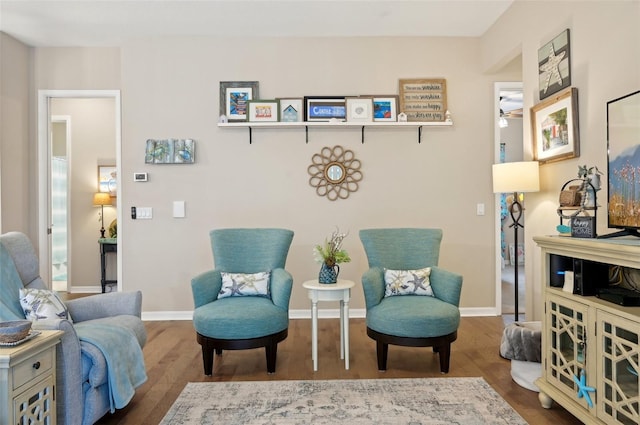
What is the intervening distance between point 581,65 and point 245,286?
9.10 ft

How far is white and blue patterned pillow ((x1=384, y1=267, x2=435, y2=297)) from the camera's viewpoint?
3338mm

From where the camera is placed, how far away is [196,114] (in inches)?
176

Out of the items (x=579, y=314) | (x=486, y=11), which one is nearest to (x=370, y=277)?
(x=579, y=314)

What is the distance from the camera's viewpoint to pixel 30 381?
5.83 feet

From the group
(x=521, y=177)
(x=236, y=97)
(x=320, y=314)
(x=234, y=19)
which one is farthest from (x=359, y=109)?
(x=320, y=314)

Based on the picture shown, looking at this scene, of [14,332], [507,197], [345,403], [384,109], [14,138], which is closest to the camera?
[14,332]

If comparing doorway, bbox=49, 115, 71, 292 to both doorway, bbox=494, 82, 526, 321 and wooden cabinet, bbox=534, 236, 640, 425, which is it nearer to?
doorway, bbox=494, 82, 526, 321

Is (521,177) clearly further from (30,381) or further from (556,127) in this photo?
(30,381)

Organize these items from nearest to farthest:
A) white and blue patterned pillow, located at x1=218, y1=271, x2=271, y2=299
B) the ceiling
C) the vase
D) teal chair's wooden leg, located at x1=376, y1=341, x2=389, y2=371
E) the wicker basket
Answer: the wicker basket < teal chair's wooden leg, located at x1=376, y1=341, x2=389, y2=371 < the vase < white and blue patterned pillow, located at x1=218, y1=271, x2=271, y2=299 < the ceiling

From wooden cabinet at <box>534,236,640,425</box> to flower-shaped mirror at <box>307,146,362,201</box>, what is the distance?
89.8 inches

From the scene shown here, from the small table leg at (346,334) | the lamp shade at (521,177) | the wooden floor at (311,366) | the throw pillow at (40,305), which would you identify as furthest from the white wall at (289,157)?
the throw pillow at (40,305)

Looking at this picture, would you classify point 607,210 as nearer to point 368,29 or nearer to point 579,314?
point 579,314

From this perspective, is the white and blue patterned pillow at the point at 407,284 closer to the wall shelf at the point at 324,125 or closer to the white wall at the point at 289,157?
the white wall at the point at 289,157

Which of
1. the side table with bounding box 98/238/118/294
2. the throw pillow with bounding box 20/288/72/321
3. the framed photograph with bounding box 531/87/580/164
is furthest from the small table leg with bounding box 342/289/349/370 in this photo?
the side table with bounding box 98/238/118/294
